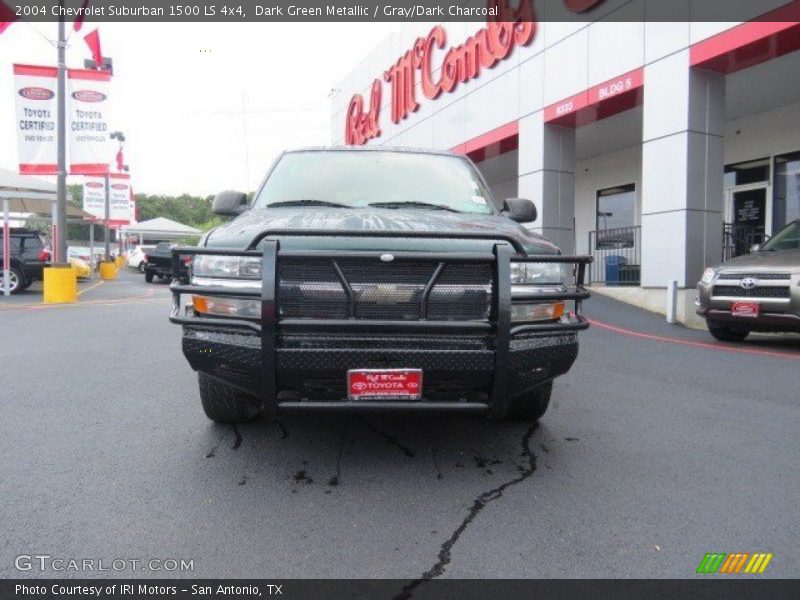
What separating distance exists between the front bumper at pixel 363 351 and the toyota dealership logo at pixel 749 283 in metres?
5.26

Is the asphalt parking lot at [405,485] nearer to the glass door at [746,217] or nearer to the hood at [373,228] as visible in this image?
the hood at [373,228]

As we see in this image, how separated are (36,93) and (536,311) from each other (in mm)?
13357

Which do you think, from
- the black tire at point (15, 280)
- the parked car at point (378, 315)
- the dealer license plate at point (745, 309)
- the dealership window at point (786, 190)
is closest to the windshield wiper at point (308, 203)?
the parked car at point (378, 315)

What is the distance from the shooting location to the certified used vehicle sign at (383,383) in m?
2.62

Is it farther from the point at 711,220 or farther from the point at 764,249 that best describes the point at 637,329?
the point at 711,220

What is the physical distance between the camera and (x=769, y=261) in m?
6.95

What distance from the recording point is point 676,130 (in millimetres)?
9945

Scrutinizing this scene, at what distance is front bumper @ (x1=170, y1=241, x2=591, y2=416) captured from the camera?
2.61 metres

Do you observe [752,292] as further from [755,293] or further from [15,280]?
[15,280]

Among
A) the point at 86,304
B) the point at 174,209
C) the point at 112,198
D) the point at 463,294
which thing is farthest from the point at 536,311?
the point at 174,209

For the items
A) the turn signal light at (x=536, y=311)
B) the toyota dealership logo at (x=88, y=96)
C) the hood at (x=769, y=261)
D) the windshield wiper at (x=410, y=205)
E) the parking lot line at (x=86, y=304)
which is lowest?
the parking lot line at (x=86, y=304)

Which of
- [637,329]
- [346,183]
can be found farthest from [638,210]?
[346,183]

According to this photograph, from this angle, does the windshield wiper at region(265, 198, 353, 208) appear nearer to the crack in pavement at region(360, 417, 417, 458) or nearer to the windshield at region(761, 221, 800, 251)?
the crack in pavement at region(360, 417, 417, 458)
